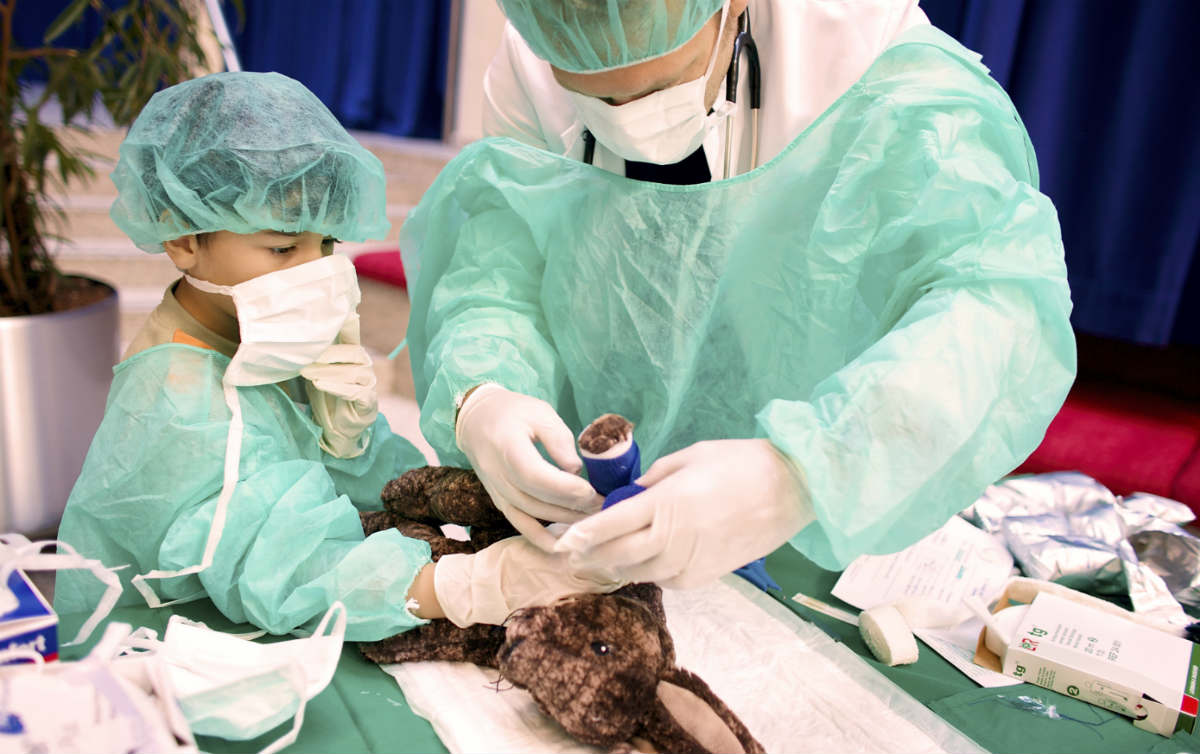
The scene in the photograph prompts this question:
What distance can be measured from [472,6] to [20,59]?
8.70 ft

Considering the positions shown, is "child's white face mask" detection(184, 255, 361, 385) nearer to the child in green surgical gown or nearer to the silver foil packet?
the child in green surgical gown

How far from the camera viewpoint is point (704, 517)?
86cm

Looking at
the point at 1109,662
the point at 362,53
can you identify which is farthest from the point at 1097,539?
the point at 362,53

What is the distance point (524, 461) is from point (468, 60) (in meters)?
4.08

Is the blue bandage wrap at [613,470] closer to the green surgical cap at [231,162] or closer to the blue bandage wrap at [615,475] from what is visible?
the blue bandage wrap at [615,475]

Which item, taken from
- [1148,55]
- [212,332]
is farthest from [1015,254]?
[1148,55]

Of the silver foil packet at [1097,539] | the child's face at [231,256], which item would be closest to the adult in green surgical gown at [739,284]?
the child's face at [231,256]

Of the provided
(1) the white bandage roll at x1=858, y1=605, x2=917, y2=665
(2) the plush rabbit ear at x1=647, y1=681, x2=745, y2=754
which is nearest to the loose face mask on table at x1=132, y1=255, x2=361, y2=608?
(2) the plush rabbit ear at x1=647, y1=681, x2=745, y2=754

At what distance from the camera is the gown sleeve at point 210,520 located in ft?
3.51

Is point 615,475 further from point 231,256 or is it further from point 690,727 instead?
point 231,256

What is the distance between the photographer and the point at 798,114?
1.17m

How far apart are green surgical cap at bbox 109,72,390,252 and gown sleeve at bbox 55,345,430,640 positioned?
0.18 m

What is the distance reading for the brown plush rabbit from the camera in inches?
38.1

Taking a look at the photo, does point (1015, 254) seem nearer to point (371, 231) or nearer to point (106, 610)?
point (371, 231)
